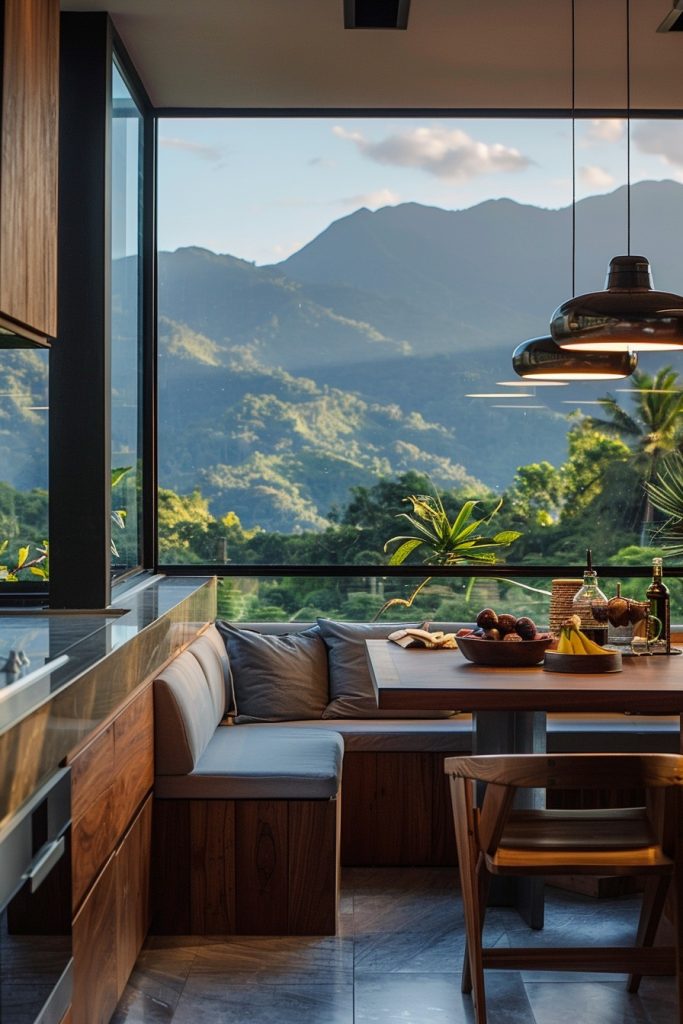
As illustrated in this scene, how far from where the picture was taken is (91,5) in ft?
12.8

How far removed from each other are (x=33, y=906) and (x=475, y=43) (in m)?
3.61

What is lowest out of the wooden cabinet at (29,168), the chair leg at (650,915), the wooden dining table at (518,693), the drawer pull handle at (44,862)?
the chair leg at (650,915)

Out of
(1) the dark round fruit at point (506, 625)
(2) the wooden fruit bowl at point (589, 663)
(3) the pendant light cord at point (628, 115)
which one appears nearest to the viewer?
(2) the wooden fruit bowl at point (589, 663)

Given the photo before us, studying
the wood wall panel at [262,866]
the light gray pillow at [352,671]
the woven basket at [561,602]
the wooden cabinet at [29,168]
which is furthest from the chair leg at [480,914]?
the wooden cabinet at [29,168]

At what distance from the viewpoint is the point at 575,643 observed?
338 cm

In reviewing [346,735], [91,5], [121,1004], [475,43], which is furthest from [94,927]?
[475,43]

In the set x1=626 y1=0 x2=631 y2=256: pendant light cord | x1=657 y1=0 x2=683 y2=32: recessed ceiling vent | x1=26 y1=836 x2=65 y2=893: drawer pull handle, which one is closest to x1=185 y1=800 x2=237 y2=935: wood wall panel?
x1=26 y1=836 x2=65 y2=893: drawer pull handle

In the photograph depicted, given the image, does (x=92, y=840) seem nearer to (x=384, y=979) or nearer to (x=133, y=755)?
(x=133, y=755)

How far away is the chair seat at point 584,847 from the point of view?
2.60 metres

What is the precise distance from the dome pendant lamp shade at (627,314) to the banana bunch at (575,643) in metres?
0.94

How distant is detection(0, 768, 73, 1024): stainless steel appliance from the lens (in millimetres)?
1711

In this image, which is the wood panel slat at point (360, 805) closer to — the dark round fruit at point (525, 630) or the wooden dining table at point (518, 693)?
the wooden dining table at point (518, 693)

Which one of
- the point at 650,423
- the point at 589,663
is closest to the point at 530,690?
the point at 589,663

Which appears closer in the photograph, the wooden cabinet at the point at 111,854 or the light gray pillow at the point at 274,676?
the wooden cabinet at the point at 111,854
